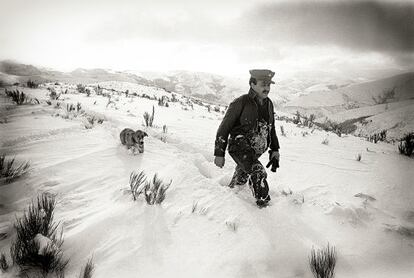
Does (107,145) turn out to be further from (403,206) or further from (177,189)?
(403,206)

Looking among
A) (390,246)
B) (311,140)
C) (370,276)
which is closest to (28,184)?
(370,276)

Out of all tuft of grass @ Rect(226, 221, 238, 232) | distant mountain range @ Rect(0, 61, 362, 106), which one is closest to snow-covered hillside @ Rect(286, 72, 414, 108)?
distant mountain range @ Rect(0, 61, 362, 106)

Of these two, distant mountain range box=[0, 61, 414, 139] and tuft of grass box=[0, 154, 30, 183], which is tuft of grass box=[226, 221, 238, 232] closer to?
tuft of grass box=[0, 154, 30, 183]

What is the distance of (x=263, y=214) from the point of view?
107 inches

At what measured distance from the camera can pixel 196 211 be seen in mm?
2545

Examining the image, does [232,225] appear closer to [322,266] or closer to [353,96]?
[322,266]

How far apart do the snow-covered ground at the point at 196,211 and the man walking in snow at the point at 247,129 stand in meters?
0.32

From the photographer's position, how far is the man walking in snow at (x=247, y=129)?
3096mm

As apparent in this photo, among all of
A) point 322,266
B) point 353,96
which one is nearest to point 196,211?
point 322,266

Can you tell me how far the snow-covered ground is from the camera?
199cm

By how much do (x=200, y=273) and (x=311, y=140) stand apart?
183 inches

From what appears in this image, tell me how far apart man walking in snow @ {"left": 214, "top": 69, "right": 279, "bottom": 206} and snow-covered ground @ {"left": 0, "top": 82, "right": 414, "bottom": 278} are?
0.32 metres

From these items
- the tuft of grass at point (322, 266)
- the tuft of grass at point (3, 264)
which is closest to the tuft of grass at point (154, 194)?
the tuft of grass at point (3, 264)

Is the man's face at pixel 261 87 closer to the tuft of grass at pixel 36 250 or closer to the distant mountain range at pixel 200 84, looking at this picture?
the tuft of grass at pixel 36 250
